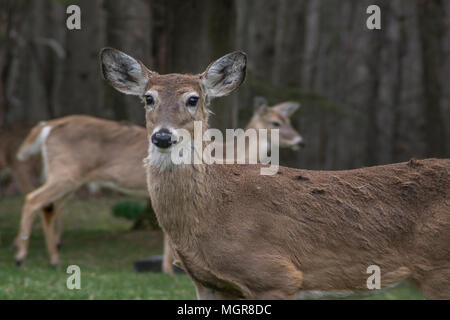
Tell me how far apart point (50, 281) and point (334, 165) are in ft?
39.8

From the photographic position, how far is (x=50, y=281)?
328 inches

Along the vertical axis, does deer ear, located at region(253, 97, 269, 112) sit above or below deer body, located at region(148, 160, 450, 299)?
above

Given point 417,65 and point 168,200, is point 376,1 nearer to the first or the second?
point 417,65

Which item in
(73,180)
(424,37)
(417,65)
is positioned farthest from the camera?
(417,65)

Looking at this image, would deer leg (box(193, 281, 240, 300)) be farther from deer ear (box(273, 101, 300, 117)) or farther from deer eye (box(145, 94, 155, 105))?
deer ear (box(273, 101, 300, 117))

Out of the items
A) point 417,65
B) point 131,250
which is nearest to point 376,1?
point 417,65

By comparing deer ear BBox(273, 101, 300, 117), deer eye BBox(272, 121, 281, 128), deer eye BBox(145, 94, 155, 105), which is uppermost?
deer eye BBox(145, 94, 155, 105)

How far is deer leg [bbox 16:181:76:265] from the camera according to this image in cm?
988

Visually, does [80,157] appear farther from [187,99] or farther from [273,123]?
[187,99]

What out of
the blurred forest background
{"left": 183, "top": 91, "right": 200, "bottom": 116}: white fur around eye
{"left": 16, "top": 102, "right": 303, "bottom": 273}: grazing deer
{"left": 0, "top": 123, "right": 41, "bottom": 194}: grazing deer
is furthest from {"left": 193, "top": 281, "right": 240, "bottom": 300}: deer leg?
{"left": 0, "top": 123, "right": 41, "bottom": 194}: grazing deer

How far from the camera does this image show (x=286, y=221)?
4.93 meters

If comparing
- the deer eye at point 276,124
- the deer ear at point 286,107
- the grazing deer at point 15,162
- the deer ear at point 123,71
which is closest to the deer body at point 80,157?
the grazing deer at point 15,162

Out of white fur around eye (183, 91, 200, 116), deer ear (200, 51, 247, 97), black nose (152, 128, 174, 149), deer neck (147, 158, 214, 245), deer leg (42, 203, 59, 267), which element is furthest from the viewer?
deer leg (42, 203, 59, 267)

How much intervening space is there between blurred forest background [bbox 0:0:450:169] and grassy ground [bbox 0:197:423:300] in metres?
2.47
